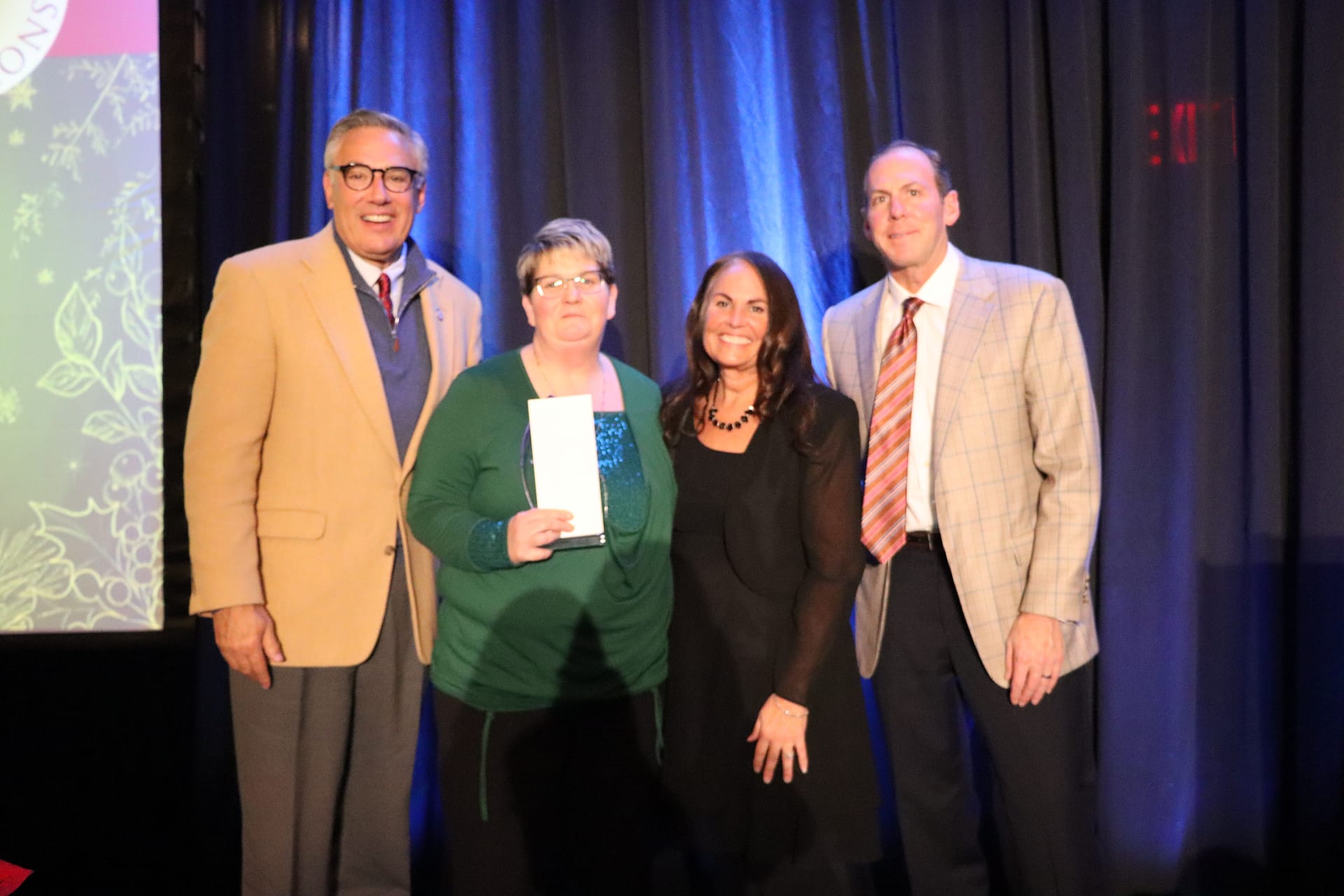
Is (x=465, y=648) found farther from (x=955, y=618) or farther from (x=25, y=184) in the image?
(x=25, y=184)

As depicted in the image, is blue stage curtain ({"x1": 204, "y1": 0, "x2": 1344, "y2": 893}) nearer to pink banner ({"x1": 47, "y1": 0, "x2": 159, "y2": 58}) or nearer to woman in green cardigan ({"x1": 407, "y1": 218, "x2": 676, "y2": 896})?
pink banner ({"x1": 47, "y1": 0, "x2": 159, "y2": 58})

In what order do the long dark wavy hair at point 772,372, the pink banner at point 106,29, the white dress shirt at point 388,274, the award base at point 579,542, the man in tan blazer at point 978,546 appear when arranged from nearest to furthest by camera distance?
the award base at point 579,542, the long dark wavy hair at point 772,372, the man in tan blazer at point 978,546, the white dress shirt at point 388,274, the pink banner at point 106,29

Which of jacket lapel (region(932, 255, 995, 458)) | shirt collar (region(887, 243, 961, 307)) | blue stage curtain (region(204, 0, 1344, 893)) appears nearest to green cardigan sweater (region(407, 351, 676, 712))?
jacket lapel (region(932, 255, 995, 458))

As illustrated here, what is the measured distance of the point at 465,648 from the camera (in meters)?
1.67

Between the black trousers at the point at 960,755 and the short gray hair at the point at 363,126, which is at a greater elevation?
the short gray hair at the point at 363,126

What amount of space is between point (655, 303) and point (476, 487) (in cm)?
102

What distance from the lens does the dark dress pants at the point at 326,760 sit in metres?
1.88

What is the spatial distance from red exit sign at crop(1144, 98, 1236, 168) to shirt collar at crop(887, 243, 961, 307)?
0.90 m

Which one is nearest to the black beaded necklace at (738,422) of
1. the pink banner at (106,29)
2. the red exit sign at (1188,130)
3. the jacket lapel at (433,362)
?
the jacket lapel at (433,362)

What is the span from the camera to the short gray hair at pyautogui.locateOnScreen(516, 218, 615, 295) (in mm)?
1688

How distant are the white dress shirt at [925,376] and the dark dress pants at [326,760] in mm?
1103

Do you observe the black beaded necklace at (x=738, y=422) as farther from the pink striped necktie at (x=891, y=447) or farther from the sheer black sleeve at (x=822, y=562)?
the pink striped necktie at (x=891, y=447)

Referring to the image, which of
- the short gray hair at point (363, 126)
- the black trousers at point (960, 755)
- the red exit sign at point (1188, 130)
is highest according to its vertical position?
the red exit sign at point (1188, 130)

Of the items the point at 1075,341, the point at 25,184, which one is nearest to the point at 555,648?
the point at 1075,341
